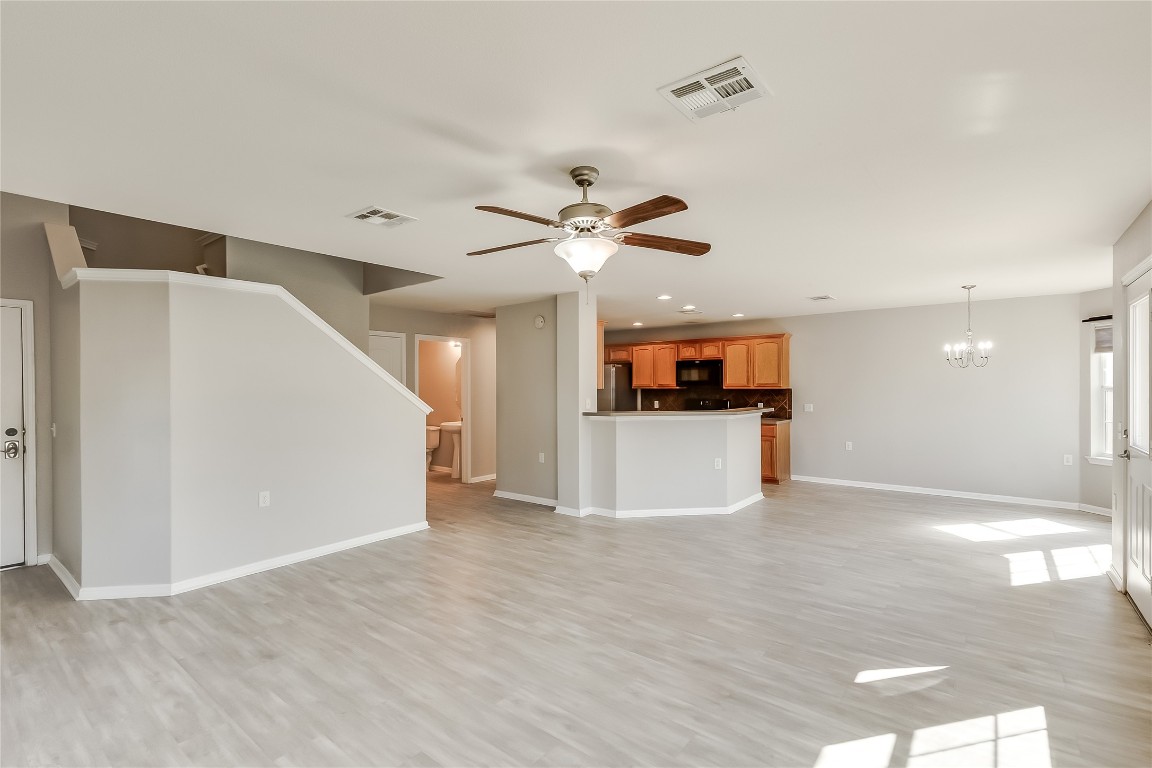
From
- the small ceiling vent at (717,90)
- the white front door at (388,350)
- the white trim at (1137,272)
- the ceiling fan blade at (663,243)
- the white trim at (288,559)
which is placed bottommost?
the white trim at (288,559)

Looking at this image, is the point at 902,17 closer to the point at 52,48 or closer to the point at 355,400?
the point at 52,48

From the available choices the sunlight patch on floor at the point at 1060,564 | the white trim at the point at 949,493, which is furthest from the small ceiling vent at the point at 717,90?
the white trim at the point at 949,493

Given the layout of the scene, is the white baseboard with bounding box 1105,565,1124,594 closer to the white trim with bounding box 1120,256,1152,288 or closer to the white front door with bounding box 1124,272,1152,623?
the white front door with bounding box 1124,272,1152,623

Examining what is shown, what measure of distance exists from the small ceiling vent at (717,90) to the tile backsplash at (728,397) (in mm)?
7012

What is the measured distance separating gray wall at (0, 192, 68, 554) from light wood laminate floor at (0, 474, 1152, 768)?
0.63 metres

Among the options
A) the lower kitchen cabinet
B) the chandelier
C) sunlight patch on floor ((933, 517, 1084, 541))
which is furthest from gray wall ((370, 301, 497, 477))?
the chandelier

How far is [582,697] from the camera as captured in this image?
2.53 metres

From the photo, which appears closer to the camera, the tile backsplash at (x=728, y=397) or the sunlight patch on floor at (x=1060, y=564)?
the sunlight patch on floor at (x=1060, y=564)

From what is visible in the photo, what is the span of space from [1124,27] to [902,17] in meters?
0.66

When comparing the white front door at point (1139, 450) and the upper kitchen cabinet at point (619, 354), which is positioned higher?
the upper kitchen cabinet at point (619, 354)

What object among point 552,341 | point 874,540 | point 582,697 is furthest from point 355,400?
point 874,540

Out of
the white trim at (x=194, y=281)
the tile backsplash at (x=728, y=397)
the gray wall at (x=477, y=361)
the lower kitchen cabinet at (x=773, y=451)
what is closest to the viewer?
the white trim at (x=194, y=281)

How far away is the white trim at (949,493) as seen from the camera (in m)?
6.46

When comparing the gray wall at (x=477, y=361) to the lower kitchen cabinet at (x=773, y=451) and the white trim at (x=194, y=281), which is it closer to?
the white trim at (x=194, y=281)
